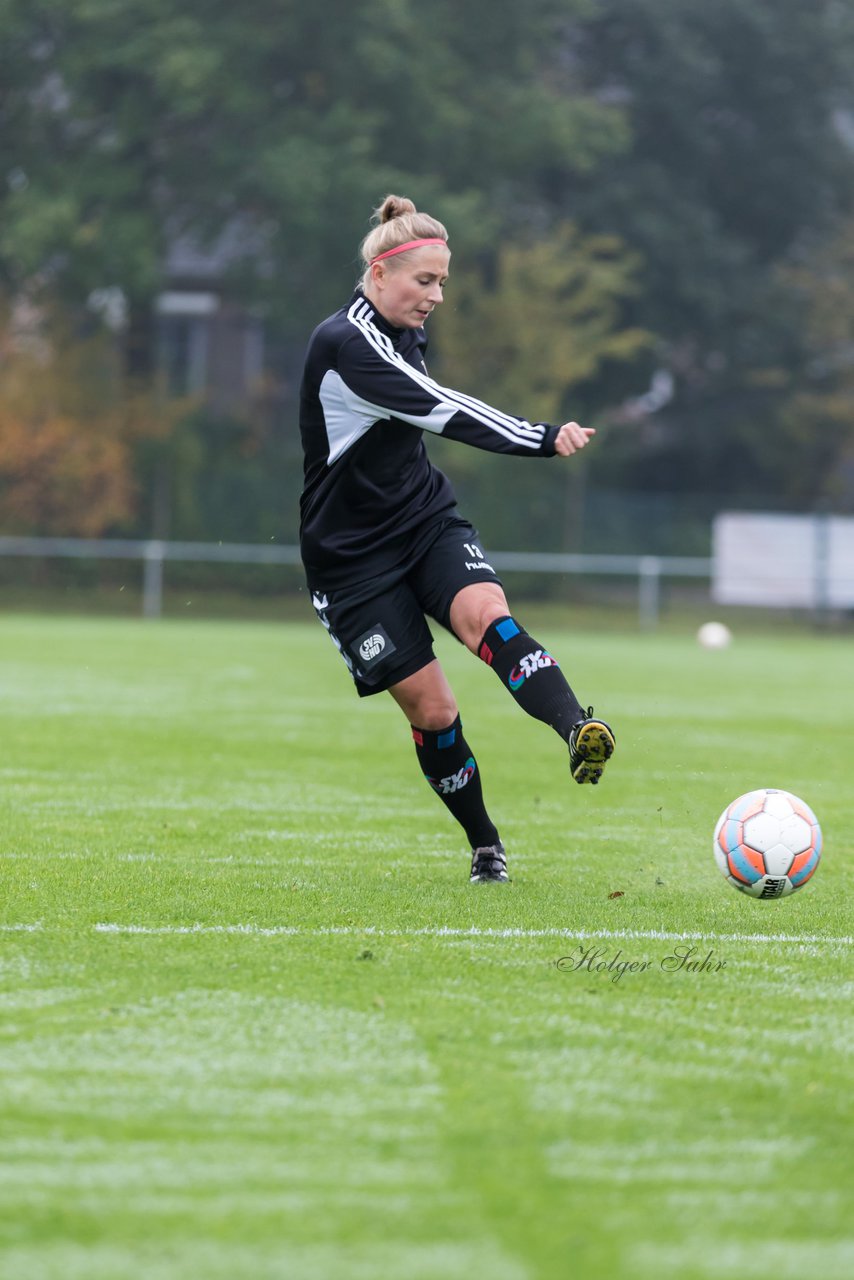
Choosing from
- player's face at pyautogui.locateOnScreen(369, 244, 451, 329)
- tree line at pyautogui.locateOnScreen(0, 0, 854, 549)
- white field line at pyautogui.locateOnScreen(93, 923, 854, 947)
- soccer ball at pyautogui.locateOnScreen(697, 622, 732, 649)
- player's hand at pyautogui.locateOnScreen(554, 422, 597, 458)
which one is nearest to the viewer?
white field line at pyautogui.locateOnScreen(93, 923, 854, 947)

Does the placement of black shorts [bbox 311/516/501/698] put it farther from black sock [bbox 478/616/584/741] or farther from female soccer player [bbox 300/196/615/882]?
black sock [bbox 478/616/584/741]

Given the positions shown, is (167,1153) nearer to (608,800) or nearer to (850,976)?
(850,976)

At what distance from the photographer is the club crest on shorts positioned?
5637 mm

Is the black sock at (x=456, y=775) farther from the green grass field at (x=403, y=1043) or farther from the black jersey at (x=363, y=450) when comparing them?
the black jersey at (x=363, y=450)

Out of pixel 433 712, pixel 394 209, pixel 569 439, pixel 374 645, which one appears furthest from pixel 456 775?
pixel 394 209

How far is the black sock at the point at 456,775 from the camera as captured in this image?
5.85 m

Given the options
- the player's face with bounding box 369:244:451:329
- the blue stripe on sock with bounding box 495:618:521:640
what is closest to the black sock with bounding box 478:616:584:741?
the blue stripe on sock with bounding box 495:618:521:640

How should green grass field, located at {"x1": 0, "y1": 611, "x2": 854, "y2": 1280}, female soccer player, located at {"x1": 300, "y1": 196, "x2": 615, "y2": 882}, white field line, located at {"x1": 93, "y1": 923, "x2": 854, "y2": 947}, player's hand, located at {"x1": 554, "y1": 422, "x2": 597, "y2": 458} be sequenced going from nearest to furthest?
1. green grass field, located at {"x1": 0, "y1": 611, "x2": 854, "y2": 1280}
2. white field line, located at {"x1": 93, "y1": 923, "x2": 854, "y2": 947}
3. player's hand, located at {"x1": 554, "y1": 422, "x2": 597, "y2": 458}
4. female soccer player, located at {"x1": 300, "y1": 196, "x2": 615, "y2": 882}

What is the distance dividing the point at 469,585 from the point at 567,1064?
2.48m

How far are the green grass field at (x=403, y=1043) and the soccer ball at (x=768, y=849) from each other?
0.15 m

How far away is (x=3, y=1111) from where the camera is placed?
121 inches

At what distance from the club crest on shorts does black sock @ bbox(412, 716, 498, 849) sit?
0.33m

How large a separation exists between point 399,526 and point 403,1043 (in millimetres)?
2501

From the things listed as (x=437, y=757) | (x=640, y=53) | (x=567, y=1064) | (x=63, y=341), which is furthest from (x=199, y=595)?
(x=567, y=1064)
